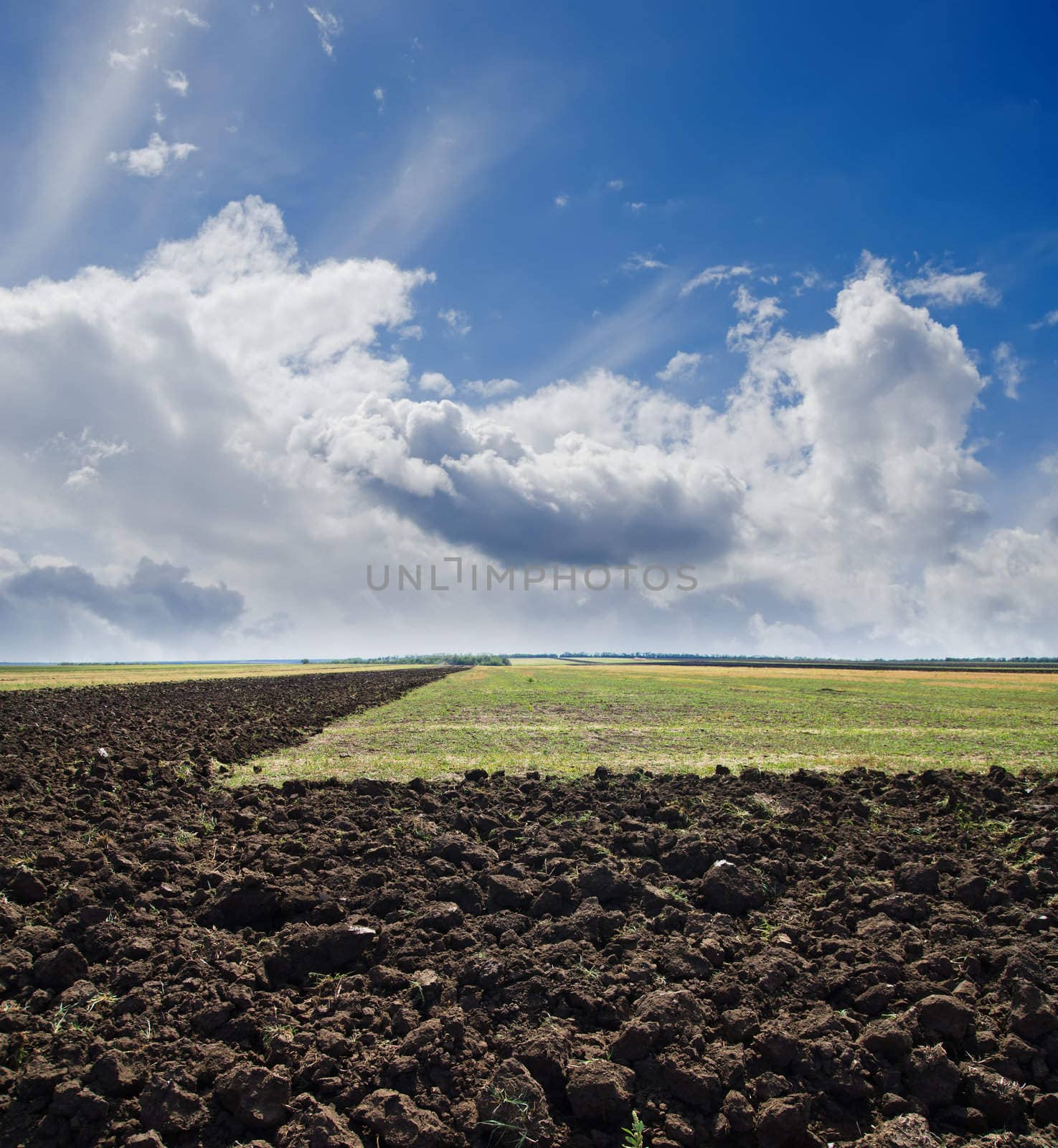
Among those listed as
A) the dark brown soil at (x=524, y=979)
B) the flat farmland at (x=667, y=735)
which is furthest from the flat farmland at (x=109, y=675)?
the dark brown soil at (x=524, y=979)

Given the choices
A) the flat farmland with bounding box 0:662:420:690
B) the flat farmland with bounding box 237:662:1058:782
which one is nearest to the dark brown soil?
the flat farmland with bounding box 237:662:1058:782

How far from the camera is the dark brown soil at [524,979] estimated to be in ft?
14.2

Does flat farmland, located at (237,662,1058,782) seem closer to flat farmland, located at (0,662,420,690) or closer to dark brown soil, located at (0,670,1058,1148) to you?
dark brown soil, located at (0,670,1058,1148)

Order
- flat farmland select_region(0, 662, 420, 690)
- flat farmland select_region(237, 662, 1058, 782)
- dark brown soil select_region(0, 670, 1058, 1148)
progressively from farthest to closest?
1. flat farmland select_region(0, 662, 420, 690)
2. flat farmland select_region(237, 662, 1058, 782)
3. dark brown soil select_region(0, 670, 1058, 1148)

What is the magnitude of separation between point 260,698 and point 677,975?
34.3m

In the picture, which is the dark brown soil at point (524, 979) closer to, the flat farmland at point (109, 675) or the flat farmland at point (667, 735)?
the flat farmland at point (667, 735)

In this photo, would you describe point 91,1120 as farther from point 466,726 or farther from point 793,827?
point 466,726

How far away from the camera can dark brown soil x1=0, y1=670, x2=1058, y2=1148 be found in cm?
434

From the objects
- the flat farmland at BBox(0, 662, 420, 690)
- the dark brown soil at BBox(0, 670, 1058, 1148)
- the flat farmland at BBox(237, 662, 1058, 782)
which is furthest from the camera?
the flat farmland at BBox(0, 662, 420, 690)

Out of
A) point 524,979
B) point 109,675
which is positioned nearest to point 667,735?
point 524,979

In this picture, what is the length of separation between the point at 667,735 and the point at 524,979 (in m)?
16.8

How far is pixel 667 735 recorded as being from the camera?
21859mm

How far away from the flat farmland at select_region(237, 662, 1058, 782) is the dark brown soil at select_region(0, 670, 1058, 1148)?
602 centimetres

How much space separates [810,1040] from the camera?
16.1 ft
